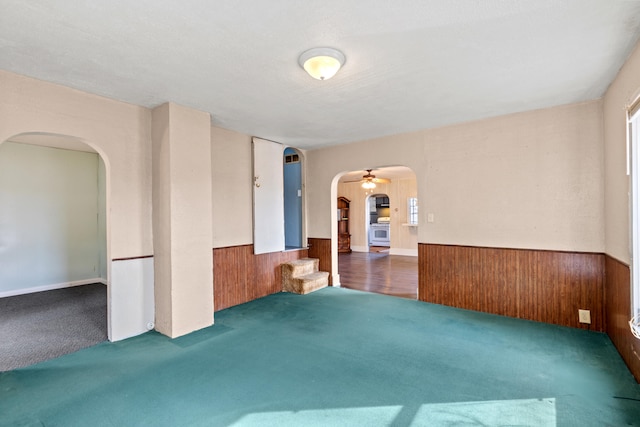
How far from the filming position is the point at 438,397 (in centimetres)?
219

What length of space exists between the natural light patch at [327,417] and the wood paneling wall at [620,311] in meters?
1.98

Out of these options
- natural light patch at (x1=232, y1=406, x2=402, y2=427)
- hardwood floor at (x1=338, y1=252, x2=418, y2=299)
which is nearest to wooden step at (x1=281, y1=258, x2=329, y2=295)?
hardwood floor at (x1=338, y1=252, x2=418, y2=299)

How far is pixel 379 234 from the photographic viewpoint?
12445 mm

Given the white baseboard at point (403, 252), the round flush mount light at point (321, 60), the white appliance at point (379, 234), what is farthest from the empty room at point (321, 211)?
the white appliance at point (379, 234)

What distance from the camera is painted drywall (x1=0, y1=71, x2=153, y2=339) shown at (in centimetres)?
268

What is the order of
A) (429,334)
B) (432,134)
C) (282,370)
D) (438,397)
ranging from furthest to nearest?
(432,134) < (429,334) < (282,370) < (438,397)

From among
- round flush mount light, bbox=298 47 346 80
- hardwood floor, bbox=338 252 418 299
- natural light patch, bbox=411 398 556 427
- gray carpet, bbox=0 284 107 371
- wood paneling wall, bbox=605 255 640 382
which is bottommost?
natural light patch, bbox=411 398 556 427

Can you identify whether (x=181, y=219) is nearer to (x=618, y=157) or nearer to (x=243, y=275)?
(x=243, y=275)

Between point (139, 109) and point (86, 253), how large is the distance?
13.3 feet

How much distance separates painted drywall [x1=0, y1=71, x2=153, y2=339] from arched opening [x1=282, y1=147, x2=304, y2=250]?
2826mm

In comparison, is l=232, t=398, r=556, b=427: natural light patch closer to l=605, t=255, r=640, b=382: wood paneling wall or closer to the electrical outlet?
l=605, t=255, r=640, b=382: wood paneling wall

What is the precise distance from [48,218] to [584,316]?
324 inches

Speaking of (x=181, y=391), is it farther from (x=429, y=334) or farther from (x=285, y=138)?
(x=285, y=138)

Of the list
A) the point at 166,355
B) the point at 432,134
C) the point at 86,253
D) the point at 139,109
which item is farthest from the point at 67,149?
the point at 432,134
